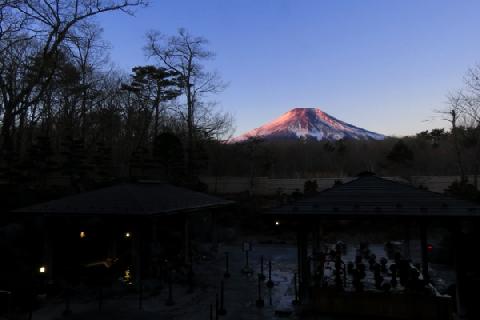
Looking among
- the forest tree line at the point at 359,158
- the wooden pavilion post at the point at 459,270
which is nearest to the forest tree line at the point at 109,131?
the forest tree line at the point at 359,158

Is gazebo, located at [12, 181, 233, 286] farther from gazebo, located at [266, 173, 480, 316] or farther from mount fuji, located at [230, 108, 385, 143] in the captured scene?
mount fuji, located at [230, 108, 385, 143]

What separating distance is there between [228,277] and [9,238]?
369 inches

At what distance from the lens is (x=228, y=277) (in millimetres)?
15328

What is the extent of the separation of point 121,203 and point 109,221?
193 inches

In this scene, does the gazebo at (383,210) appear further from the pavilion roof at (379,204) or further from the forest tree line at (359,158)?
the forest tree line at (359,158)

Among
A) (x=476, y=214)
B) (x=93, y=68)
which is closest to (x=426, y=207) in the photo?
(x=476, y=214)

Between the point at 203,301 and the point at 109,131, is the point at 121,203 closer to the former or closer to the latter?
the point at 203,301

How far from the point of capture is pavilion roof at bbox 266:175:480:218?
8728 millimetres

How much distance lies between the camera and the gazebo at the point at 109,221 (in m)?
12.2

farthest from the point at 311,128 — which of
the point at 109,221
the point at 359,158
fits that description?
the point at 109,221

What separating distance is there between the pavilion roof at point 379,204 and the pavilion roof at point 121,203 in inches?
201

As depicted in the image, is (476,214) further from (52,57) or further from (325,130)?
(325,130)

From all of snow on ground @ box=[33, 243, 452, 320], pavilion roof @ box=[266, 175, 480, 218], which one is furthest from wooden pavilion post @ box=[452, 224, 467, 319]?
snow on ground @ box=[33, 243, 452, 320]

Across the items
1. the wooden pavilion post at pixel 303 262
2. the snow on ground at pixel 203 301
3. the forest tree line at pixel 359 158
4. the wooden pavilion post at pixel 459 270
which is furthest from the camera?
the forest tree line at pixel 359 158
